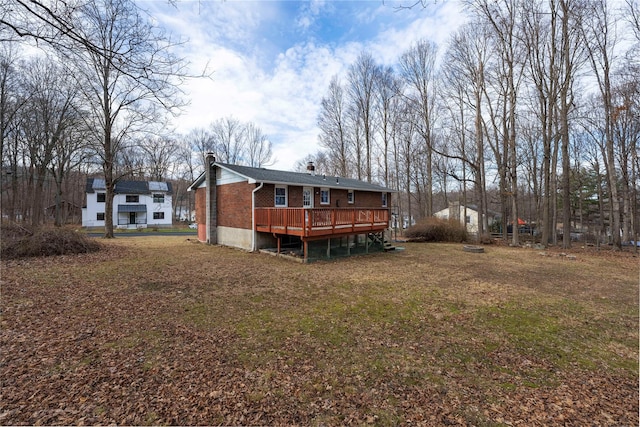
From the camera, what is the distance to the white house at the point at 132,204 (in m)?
34.6

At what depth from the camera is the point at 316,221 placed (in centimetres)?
1166

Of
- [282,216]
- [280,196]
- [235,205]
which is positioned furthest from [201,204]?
[282,216]

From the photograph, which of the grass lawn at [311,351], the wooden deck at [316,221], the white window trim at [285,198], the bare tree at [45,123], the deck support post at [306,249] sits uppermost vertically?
the bare tree at [45,123]

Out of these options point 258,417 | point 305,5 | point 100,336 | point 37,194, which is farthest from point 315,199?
point 37,194

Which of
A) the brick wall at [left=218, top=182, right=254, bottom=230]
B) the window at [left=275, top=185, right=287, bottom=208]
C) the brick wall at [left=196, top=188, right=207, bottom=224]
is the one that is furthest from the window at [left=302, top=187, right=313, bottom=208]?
the brick wall at [left=196, top=188, right=207, bottom=224]

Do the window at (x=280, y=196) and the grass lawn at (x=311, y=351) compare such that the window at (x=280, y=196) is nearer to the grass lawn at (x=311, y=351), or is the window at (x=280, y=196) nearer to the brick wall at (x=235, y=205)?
the brick wall at (x=235, y=205)

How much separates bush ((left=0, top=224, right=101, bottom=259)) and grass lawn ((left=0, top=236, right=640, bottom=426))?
2.44 meters

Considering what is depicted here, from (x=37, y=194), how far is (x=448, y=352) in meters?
33.9

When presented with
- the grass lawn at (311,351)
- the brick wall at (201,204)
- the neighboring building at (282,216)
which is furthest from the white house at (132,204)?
the grass lawn at (311,351)

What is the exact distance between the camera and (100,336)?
4.26 m

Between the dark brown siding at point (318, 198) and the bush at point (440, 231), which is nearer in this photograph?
the dark brown siding at point (318, 198)

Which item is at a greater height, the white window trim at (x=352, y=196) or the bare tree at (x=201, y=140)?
the bare tree at (x=201, y=140)

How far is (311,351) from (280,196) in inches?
451

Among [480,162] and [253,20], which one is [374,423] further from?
[480,162]
